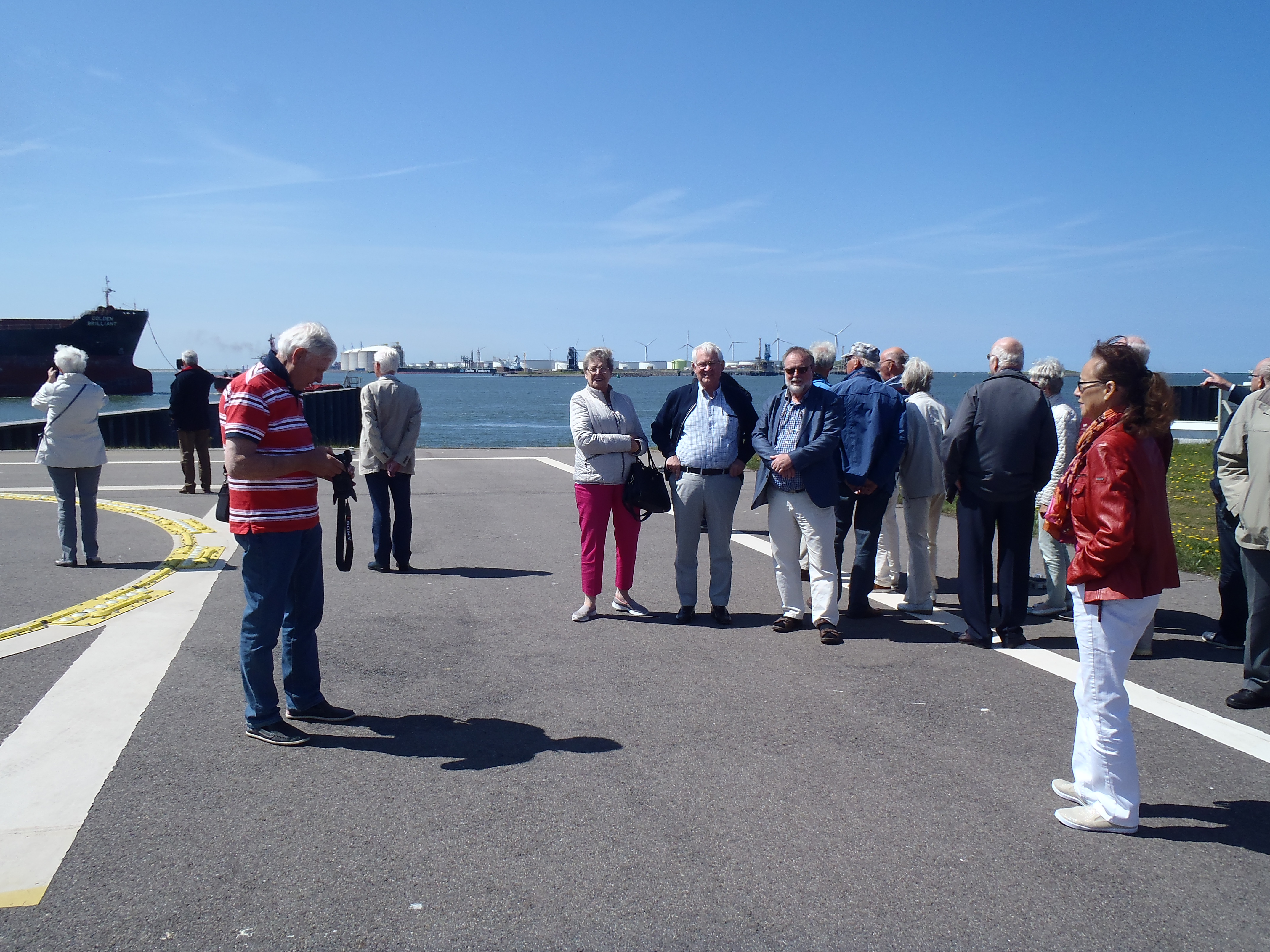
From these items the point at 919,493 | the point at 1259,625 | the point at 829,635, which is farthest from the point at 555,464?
the point at 1259,625

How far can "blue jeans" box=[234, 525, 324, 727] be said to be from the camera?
4.30m

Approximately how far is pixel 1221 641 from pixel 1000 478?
6.25 ft

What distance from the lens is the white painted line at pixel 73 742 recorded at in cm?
334

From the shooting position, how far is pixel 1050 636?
6.47 metres

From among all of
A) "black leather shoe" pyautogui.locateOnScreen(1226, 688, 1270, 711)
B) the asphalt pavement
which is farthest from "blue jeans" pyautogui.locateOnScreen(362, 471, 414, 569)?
"black leather shoe" pyautogui.locateOnScreen(1226, 688, 1270, 711)

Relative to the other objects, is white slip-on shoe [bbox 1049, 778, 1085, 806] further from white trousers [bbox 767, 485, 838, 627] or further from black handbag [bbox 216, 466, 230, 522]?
black handbag [bbox 216, 466, 230, 522]

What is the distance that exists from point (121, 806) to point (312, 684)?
3.58 ft

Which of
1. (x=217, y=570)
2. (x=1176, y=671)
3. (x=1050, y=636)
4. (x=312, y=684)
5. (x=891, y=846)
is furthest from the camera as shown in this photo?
(x=217, y=570)

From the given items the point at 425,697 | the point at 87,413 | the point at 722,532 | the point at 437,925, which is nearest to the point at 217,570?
the point at 87,413

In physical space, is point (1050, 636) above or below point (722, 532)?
below

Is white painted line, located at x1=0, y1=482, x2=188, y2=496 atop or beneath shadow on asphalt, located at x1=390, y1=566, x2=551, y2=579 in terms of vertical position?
atop

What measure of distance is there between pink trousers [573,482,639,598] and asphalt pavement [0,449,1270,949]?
0.37 m

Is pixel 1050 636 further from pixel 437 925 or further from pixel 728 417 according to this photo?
pixel 437 925

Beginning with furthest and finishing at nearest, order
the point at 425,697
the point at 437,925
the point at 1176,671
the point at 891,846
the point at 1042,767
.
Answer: the point at 1176,671 < the point at 425,697 < the point at 1042,767 < the point at 891,846 < the point at 437,925
